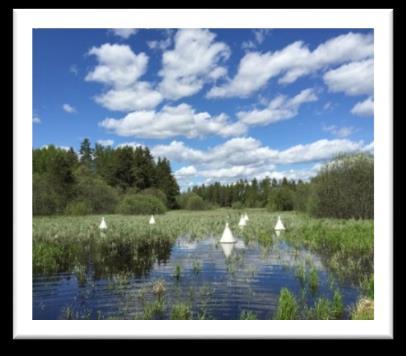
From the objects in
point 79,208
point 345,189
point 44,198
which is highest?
point 345,189

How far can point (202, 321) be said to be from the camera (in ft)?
16.7

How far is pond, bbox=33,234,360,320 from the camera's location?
5.82m

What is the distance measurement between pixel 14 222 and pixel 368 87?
15.3 ft

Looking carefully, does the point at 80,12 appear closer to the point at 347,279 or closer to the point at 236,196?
the point at 347,279

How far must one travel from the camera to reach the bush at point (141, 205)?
14.4m

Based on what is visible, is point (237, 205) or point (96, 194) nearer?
point (96, 194)

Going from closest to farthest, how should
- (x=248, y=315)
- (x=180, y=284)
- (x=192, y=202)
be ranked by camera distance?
1. (x=248, y=315)
2. (x=180, y=284)
3. (x=192, y=202)

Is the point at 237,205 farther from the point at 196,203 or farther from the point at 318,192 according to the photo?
the point at 318,192

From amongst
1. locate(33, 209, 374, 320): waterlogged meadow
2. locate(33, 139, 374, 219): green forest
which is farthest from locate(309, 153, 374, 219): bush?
locate(33, 209, 374, 320): waterlogged meadow

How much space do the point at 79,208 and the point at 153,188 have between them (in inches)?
90.6

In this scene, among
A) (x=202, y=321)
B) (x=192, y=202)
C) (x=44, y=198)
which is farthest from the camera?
(x=192, y=202)

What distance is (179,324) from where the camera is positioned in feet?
16.7

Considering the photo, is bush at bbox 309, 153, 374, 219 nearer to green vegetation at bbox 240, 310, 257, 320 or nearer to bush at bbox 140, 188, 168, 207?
bush at bbox 140, 188, 168, 207

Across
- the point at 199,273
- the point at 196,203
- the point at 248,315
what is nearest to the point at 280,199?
the point at 196,203
